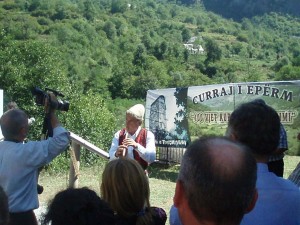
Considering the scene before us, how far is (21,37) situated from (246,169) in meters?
78.2

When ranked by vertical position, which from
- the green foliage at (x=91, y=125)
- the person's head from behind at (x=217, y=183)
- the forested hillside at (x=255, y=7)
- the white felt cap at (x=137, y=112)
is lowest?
the green foliage at (x=91, y=125)

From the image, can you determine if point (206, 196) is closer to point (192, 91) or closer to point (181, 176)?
point (181, 176)

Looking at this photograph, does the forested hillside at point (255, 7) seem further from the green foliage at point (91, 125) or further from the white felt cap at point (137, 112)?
the white felt cap at point (137, 112)

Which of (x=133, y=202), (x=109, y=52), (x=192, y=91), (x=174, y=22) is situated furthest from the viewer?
(x=174, y=22)

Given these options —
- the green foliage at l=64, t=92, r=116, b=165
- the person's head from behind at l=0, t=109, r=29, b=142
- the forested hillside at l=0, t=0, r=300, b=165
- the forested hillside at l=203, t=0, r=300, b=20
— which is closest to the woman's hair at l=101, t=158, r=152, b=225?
the person's head from behind at l=0, t=109, r=29, b=142

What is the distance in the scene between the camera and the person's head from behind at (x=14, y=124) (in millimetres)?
3785

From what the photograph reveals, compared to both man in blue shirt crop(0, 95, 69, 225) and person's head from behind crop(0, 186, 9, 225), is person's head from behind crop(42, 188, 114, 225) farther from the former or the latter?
man in blue shirt crop(0, 95, 69, 225)

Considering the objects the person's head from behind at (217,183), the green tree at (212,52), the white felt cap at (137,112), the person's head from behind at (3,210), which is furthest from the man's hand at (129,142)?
the green tree at (212,52)

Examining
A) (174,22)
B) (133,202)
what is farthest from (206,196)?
(174,22)

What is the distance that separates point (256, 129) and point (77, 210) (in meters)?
0.77

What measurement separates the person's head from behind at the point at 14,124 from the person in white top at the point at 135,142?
3.92 ft

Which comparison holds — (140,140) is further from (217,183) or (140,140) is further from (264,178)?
(217,183)

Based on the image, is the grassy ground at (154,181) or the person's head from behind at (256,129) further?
the grassy ground at (154,181)

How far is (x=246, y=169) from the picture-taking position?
152 cm
